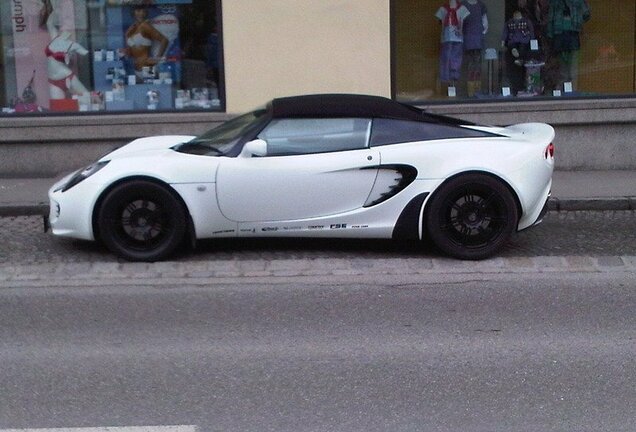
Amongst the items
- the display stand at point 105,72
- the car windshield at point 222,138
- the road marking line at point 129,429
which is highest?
the display stand at point 105,72

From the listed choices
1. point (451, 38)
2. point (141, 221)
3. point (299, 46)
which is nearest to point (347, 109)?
point (141, 221)

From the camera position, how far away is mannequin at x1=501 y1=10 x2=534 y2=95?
13.1 metres

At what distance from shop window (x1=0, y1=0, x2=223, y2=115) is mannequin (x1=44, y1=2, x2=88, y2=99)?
13 millimetres

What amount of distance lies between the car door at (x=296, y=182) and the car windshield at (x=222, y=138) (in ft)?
0.76

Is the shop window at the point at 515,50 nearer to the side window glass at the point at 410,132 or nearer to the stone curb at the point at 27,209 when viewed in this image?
the side window glass at the point at 410,132

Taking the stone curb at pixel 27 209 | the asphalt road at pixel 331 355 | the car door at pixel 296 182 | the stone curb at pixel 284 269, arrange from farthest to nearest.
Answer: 1. the stone curb at pixel 27 209
2. the car door at pixel 296 182
3. the stone curb at pixel 284 269
4. the asphalt road at pixel 331 355

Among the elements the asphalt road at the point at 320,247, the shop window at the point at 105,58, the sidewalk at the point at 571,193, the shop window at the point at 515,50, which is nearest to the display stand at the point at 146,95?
the shop window at the point at 105,58

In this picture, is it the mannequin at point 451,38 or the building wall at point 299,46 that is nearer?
the building wall at point 299,46

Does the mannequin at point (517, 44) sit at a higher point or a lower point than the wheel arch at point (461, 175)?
higher

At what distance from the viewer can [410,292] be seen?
7.73 meters

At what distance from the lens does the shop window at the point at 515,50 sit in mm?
13047

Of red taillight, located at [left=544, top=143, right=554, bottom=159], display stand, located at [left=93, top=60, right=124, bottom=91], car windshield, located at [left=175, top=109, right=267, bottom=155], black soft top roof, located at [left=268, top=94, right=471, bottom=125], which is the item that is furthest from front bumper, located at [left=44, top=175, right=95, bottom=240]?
display stand, located at [left=93, top=60, right=124, bottom=91]

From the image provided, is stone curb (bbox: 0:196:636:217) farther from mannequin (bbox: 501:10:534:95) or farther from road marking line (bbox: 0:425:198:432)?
road marking line (bbox: 0:425:198:432)

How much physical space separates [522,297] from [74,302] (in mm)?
3295
